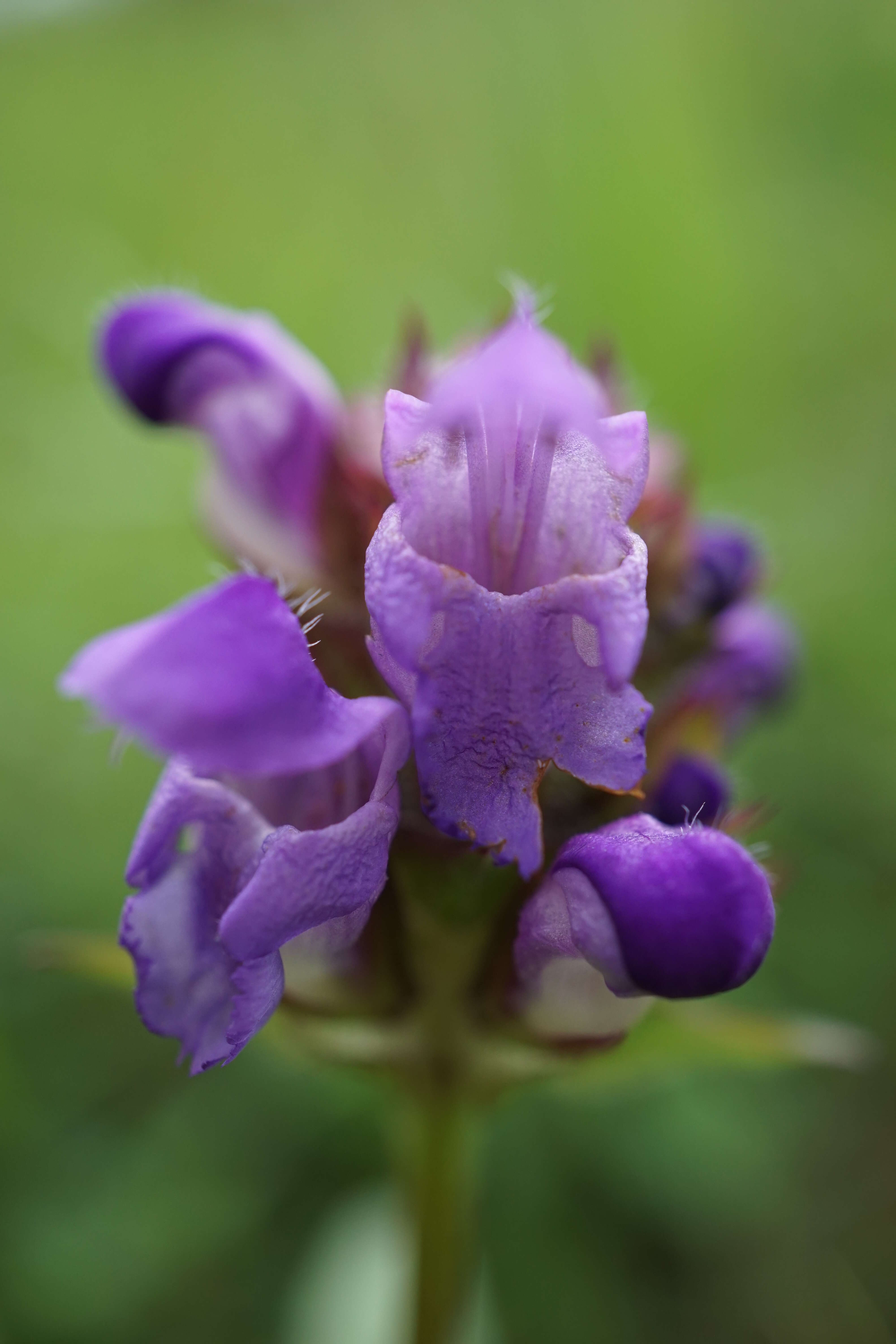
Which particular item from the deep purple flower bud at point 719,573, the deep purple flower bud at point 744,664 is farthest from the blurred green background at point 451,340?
the deep purple flower bud at point 719,573

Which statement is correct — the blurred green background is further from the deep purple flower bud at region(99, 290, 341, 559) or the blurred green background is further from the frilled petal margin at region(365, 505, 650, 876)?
the frilled petal margin at region(365, 505, 650, 876)

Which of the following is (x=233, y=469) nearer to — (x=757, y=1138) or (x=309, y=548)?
(x=309, y=548)

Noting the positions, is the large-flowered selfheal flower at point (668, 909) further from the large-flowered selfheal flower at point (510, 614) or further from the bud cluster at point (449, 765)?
the large-flowered selfheal flower at point (510, 614)

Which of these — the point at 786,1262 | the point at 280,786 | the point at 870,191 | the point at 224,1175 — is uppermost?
the point at 870,191

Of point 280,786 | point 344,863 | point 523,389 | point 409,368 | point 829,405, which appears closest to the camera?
point 523,389

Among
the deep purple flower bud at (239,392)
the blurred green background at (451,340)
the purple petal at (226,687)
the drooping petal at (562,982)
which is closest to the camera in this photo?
the purple petal at (226,687)

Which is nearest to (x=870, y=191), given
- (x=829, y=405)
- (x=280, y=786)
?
(x=829, y=405)

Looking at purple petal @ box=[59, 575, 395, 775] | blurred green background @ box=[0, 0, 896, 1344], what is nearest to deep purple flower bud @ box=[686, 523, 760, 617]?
blurred green background @ box=[0, 0, 896, 1344]
